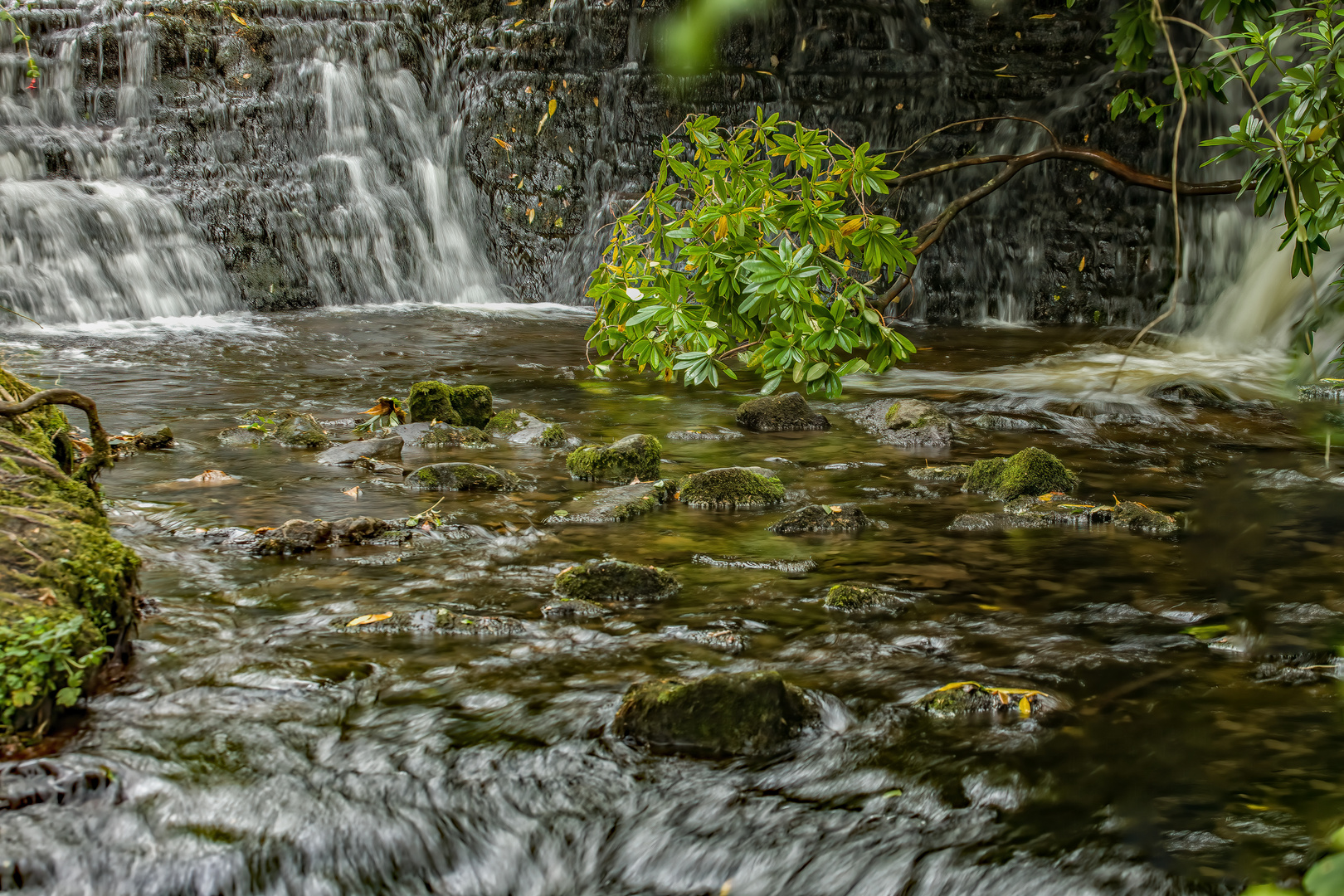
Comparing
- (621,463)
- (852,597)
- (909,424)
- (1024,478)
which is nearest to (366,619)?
(852,597)

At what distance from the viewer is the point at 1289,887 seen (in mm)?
2039

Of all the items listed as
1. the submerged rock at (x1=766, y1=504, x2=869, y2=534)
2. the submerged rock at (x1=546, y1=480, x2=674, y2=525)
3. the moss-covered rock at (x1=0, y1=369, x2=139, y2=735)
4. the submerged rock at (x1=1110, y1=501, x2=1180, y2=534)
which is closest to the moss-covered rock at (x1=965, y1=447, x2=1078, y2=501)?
the submerged rock at (x1=1110, y1=501, x2=1180, y2=534)

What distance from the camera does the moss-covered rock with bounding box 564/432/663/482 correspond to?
532 centimetres

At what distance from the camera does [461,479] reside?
16.3 ft

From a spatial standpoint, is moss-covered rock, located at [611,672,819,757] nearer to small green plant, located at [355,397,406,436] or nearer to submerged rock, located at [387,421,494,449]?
submerged rock, located at [387,421,494,449]

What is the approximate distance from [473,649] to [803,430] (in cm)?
389

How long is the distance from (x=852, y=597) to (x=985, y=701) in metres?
0.74

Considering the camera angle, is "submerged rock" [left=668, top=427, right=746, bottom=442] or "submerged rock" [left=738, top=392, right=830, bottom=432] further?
"submerged rock" [left=738, top=392, right=830, bottom=432]

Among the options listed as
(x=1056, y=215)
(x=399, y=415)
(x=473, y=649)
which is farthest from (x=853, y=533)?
(x=1056, y=215)

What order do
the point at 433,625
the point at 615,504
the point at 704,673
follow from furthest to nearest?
1. the point at 615,504
2. the point at 433,625
3. the point at 704,673

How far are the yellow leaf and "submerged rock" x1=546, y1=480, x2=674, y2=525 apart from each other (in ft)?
3.93

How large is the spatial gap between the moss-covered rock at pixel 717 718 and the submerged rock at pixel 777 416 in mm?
4041

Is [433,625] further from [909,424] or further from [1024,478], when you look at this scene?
[909,424]

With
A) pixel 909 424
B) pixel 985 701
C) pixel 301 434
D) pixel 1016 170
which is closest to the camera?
pixel 985 701
